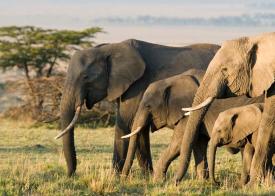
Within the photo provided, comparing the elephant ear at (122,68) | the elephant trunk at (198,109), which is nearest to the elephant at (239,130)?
the elephant trunk at (198,109)

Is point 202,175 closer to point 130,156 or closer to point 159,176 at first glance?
point 159,176

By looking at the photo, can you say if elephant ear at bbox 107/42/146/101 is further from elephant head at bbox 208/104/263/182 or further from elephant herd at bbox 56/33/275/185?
elephant head at bbox 208/104/263/182

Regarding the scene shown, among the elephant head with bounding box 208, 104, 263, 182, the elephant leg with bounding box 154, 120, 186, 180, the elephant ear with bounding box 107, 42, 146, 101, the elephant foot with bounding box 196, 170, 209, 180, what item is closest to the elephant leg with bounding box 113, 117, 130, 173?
the elephant ear with bounding box 107, 42, 146, 101

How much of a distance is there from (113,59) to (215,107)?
2.13 m

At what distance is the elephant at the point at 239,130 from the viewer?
10703 mm

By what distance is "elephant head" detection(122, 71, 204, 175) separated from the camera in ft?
37.6

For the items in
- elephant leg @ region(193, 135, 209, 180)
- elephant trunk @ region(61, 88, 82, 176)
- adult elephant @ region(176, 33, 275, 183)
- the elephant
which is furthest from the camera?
elephant trunk @ region(61, 88, 82, 176)

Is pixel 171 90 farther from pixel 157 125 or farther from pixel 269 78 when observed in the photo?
pixel 269 78

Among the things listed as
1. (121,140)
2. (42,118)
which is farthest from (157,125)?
(42,118)

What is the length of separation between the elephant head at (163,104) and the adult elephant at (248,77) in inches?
59.9

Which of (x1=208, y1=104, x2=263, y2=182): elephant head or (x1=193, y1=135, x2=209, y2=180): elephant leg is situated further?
(x1=193, y1=135, x2=209, y2=180): elephant leg

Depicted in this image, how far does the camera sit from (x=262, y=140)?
992cm

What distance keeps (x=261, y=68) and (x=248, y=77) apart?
187 mm

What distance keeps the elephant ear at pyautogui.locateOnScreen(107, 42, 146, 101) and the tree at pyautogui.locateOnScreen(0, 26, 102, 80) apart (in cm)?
2052
